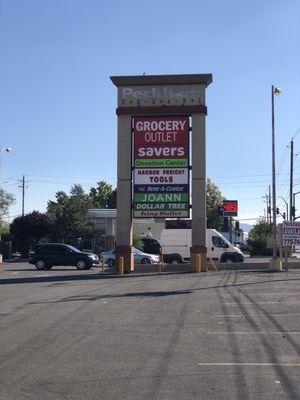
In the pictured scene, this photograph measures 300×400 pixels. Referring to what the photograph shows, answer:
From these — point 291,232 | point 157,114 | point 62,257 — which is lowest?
point 62,257

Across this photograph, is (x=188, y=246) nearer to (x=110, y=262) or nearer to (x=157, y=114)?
(x=110, y=262)

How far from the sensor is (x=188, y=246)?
1454 inches

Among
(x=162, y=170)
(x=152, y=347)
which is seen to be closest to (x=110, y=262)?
(x=162, y=170)

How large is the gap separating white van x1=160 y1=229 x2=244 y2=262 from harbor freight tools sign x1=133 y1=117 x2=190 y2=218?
617 centimetres

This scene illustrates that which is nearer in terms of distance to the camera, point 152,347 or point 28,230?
point 152,347

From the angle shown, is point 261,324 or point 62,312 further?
point 62,312

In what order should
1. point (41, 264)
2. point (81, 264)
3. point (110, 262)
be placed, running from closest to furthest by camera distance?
1. point (81, 264)
2. point (41, 264)
3. point (110, 262)

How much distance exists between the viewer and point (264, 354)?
867 centimetres

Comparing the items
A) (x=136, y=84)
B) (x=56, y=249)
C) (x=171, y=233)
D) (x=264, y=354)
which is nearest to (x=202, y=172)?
(x=136, y=84)

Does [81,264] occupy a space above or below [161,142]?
below

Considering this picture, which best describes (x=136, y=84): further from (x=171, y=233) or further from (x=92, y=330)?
(x=92, y=330)

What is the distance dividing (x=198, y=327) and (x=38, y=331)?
3090 millimetres

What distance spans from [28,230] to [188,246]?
3006 centimetres

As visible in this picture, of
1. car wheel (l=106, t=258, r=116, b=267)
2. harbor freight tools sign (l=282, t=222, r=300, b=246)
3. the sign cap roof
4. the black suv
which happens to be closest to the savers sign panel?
the sign cap roof
